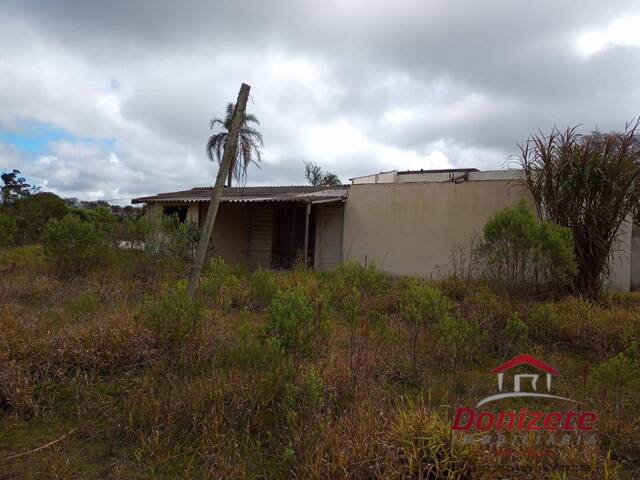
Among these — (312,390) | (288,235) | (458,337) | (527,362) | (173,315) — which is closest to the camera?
(312,390)

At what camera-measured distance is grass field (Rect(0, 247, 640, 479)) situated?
8.84ft

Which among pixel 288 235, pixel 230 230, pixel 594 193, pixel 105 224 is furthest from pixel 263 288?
pixel 230 230

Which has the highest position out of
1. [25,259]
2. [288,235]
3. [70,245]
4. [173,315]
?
[288,235]

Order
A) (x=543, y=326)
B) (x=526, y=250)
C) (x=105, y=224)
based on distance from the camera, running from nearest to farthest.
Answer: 1. (x=543, y=326)
2. (x=526, y=250)
3. (x=105, y=224)

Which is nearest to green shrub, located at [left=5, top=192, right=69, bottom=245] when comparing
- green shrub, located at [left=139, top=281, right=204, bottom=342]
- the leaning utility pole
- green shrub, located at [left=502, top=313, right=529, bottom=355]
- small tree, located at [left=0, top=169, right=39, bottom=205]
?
small tree, located at [left=0, top=169, right=39, bottom=205]

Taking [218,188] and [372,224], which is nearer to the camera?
[218,188]

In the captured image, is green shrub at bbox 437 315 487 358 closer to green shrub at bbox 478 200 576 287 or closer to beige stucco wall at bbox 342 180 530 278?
green shrub at bbox 478 200 576 287

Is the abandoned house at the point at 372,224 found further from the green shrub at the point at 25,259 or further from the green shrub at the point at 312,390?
the green shrub at the point at 312,390

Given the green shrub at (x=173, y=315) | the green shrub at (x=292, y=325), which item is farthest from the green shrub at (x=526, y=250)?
the green shrub at (x=173, y=315)

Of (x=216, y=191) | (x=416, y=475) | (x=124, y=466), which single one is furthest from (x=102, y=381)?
(x=416, y=475)

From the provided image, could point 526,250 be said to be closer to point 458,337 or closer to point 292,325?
point 458,337

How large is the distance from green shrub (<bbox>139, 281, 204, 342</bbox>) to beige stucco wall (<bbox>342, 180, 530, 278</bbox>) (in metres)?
6.47

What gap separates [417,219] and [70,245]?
736cm

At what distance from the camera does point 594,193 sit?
25.1 feet
